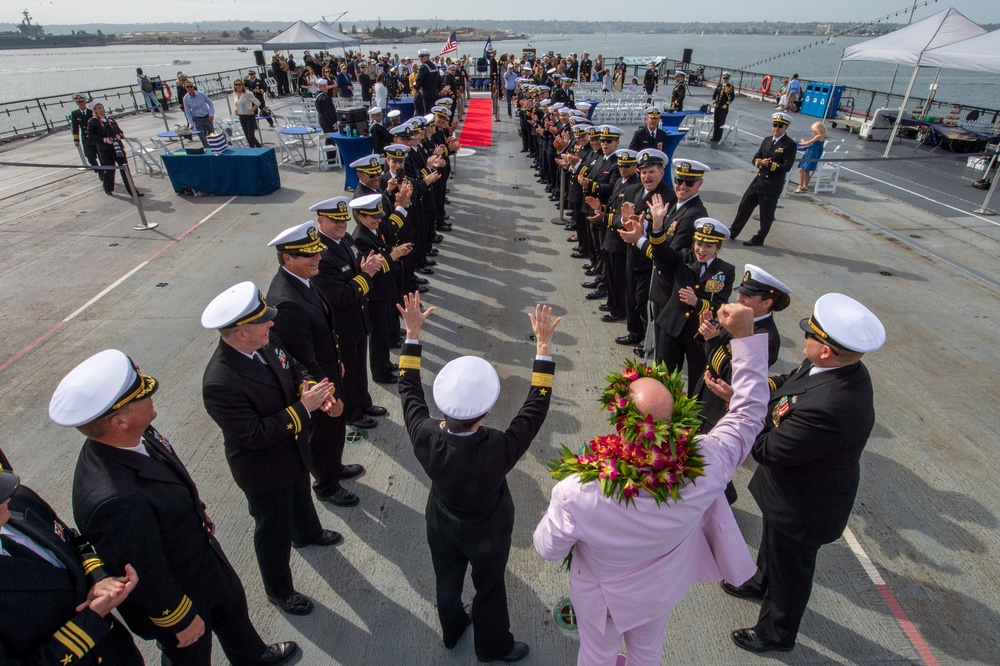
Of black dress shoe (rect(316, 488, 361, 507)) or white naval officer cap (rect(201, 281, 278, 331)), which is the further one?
black dress shoe (rect(316, 488, 361, 507))

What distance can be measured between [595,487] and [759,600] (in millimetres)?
2138

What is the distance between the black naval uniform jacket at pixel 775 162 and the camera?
831cm

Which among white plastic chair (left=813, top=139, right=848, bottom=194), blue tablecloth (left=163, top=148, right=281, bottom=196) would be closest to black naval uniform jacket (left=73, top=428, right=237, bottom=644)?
blue tablecloth (left=163, top=148, right=281, bottom=196)

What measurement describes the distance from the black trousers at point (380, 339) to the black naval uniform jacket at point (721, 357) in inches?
125

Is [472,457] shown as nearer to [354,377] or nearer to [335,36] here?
[354,377]

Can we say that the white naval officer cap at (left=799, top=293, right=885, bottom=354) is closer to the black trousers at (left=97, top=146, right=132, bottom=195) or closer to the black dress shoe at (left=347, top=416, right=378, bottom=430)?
the black dress shoe at (left=347, top=416, right=378, bottom=430)

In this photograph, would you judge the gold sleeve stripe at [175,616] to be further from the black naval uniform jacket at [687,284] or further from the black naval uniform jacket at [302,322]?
the black naval uniform jacket at [687,284]

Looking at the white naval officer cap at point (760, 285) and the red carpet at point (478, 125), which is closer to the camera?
the white naval officer cap at point (760, 285)

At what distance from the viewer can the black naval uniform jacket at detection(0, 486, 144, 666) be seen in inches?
67.4

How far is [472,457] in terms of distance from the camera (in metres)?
2.32

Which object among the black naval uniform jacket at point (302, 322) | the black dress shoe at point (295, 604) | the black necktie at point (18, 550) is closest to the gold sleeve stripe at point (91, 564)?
the black necktie at point (18, 550)

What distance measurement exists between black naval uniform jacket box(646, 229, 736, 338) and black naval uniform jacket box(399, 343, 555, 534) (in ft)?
7.27

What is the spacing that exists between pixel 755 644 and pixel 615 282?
4395mm

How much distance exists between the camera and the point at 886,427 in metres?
4.82
